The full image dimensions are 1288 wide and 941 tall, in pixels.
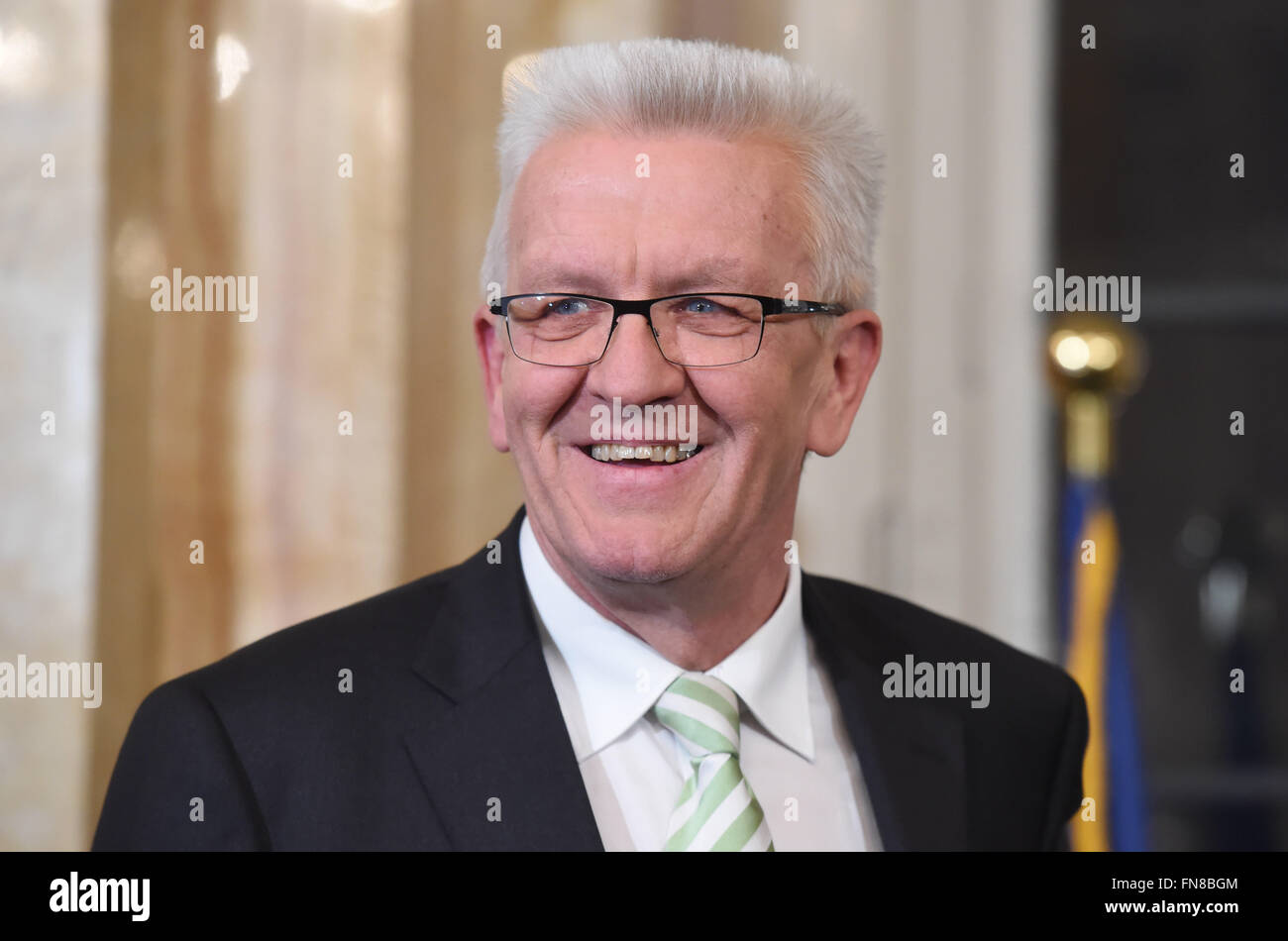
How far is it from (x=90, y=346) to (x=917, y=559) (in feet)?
3.89

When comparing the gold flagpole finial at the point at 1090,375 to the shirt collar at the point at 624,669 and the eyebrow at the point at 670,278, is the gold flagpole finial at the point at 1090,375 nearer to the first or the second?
the shirt collar at the point at 624,669

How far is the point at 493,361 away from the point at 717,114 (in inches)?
12.5

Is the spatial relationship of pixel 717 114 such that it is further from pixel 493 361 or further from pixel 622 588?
pixel 622 588

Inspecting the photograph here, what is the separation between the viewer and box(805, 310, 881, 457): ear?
119 centimetres

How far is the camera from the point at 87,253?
4.44 feet

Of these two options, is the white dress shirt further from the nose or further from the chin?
the nose

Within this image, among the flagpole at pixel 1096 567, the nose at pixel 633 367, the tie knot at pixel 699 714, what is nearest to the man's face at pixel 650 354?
the nose at pixel 633 367

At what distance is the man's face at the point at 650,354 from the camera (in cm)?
104

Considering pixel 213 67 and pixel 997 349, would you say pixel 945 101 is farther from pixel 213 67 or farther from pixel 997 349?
pixel 213 67

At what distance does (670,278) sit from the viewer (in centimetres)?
105

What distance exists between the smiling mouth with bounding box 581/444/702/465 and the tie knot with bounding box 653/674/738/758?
0.67 feet

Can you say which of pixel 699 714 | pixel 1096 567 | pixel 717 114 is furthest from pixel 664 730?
pixel 1096 567
